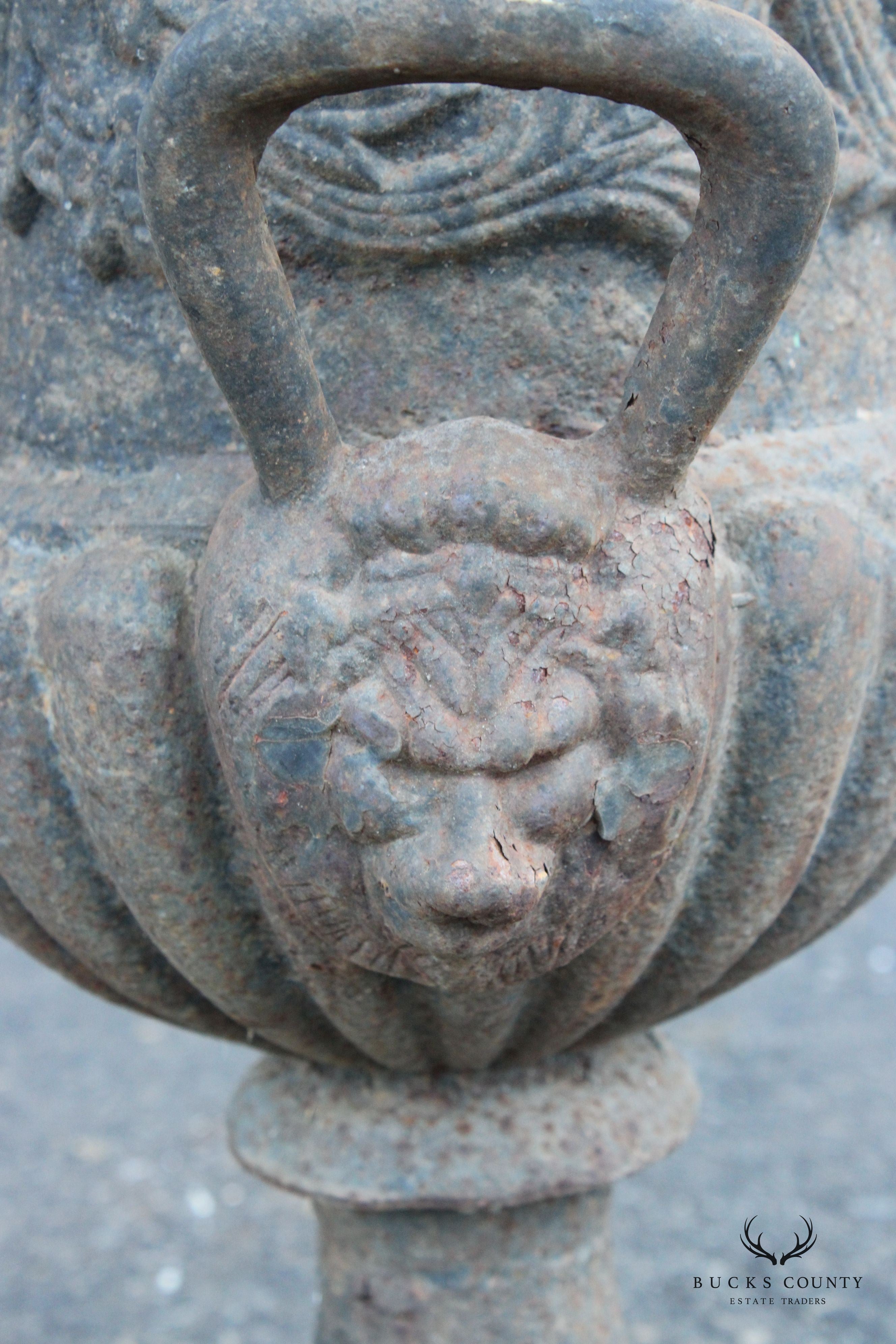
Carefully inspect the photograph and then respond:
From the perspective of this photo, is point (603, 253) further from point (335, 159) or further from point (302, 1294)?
point (302, 1294)

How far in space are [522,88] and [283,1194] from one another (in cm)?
150

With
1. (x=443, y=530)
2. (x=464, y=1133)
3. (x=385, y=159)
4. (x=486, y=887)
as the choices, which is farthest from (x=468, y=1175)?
(x=385, y=159)

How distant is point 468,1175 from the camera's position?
3.08 feet

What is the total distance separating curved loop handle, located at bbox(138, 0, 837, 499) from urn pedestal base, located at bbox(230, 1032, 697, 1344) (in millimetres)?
521

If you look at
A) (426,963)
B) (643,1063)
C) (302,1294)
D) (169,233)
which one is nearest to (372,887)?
(426,963)

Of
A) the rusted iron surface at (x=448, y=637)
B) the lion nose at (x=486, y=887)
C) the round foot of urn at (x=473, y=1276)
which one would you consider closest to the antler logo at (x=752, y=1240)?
the round foot of urn at (x=473, y=1276)

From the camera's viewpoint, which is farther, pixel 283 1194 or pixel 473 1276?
pixel 283 1194

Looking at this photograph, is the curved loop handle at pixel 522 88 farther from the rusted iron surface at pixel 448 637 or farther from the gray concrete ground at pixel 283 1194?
the gray concrete ground at pixel 283 1194

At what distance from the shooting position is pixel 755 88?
0.54m

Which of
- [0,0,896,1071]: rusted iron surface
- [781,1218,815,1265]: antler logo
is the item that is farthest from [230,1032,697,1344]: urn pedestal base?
[781,1218,815,1265]: antler logo

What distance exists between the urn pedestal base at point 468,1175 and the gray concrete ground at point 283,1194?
1.62 ft

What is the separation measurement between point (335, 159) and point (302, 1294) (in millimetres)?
1316

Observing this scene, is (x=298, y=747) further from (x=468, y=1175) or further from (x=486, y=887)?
(x=468, y=1175)

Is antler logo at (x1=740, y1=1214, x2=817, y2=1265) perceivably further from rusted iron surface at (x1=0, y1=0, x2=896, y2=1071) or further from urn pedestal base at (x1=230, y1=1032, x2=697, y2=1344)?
rusted iron surface at (x1=0, y1=0, x2=896, y2=1071)
